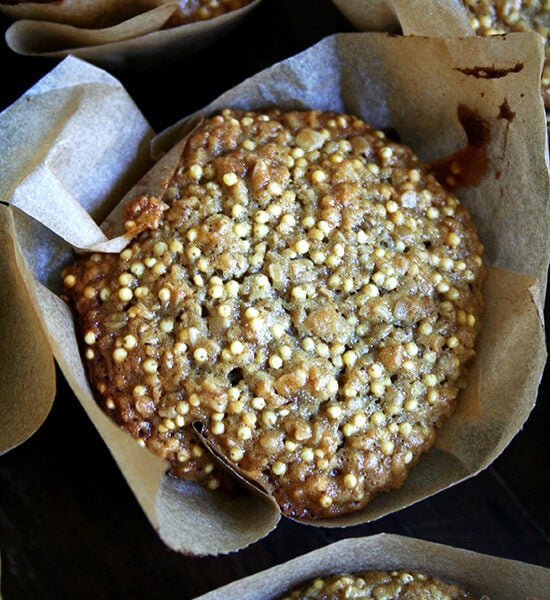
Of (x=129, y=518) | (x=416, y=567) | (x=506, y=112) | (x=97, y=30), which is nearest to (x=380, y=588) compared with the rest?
(x=416, y=567)

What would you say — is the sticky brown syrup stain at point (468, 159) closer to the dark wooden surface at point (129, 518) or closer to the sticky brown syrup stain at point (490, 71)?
the sticky brown syrup stain at point (490, 71)

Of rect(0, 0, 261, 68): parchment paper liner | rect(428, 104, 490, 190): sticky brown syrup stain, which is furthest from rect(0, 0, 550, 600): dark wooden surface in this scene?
rect(428, 104, 490, 190): sticky brown syrup stain

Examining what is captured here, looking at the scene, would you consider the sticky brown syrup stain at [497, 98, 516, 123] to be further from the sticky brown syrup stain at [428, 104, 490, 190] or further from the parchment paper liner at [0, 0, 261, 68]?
the parchment paper liner at [0, 0, 261, 68]

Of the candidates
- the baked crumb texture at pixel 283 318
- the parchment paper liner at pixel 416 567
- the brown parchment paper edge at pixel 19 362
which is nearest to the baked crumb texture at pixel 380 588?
the parchment paper liner at pixel 416 567

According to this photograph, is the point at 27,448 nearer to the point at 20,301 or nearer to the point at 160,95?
the point at 20,301

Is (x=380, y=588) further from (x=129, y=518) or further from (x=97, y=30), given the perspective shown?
(x=97, y=30)
